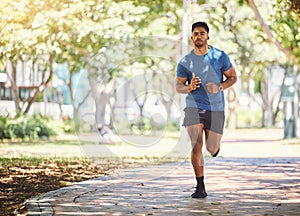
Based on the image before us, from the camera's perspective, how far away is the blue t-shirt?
8.23m

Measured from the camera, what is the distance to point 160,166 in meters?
14.2

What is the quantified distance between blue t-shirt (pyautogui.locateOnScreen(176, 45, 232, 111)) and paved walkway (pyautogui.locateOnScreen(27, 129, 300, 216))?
110 centimetres

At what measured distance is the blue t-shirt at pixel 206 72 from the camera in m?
8.23

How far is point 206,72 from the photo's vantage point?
8.24 m

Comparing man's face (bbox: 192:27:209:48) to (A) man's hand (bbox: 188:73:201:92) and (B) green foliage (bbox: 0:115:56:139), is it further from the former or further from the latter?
(B) green foliage (bbox: 0:115:56:139)

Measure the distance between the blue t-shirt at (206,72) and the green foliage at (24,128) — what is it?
A: 63.4 feet

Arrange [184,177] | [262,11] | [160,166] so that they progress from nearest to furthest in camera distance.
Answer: [184,177] < [160,166] < [262,11]

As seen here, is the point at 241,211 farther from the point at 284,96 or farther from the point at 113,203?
the point at 284,96

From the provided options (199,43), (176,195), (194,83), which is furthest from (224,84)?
(176,195)

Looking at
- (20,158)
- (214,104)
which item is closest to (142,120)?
(20,158)

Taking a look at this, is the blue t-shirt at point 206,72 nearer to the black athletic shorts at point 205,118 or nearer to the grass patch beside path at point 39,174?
the black athletic shorts at point 205,118

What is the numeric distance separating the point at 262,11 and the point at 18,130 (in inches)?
411

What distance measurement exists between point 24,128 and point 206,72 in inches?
797

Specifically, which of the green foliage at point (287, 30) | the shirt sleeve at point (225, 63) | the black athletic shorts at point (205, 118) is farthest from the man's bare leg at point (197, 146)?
the green foliage at point (287, 30)
